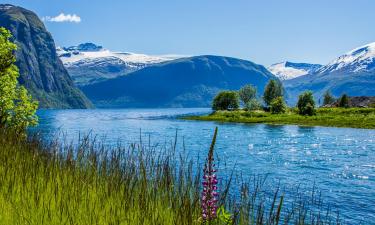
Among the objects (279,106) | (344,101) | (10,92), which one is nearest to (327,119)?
(279,106)

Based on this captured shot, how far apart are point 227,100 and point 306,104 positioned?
36.3 m

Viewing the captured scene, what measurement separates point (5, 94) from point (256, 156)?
27799 millimetres

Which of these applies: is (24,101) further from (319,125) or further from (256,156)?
(319,125)

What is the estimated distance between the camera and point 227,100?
142 m

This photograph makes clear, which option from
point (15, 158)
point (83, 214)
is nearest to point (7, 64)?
point (15, 158)

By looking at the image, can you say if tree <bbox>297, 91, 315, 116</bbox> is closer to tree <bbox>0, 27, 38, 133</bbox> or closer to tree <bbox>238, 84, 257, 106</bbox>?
tree <bbox>238, 84, 257, 106</bbox>

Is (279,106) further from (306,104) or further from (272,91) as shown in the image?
(272,91)

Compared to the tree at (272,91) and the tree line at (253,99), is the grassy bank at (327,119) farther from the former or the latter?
the tree at (272,91)

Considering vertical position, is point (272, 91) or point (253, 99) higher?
point (272, 91)

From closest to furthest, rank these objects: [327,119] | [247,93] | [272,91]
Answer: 1. [327,119]
2. [272,91]
3. [247,93]

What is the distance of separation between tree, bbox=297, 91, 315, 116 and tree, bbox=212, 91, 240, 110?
31.1 meters

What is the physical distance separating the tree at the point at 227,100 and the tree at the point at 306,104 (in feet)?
102

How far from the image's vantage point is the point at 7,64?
18.9m

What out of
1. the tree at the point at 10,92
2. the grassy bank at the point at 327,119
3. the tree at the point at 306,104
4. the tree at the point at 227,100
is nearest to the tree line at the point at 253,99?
the tree at the point at 227,100
